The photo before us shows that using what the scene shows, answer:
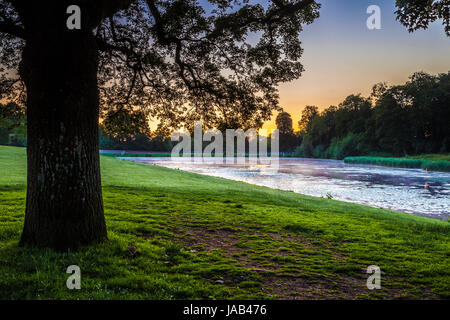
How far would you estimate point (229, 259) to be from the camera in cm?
567

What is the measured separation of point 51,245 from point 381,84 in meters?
113

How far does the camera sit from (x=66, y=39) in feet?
17.4

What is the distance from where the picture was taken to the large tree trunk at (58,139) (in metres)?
5.18

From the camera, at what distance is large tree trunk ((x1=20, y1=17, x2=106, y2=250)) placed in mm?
5180

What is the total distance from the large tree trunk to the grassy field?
434mm

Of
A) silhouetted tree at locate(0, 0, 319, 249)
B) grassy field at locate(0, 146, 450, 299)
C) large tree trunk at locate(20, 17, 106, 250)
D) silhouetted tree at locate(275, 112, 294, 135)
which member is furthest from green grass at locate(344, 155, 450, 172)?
silhouetted tree at locate(275, 112, 294, 135)

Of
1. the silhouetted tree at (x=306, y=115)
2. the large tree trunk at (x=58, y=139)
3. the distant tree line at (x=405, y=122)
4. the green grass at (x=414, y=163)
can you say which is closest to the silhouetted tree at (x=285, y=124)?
the silhouetted tree at (x=306, y=115)

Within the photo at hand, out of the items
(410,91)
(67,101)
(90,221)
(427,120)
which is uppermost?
(410,91)

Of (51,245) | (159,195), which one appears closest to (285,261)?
(51,245)

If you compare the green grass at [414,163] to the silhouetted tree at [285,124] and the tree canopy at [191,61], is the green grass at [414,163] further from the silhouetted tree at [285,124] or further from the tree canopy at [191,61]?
the silhouetted tree at [285,124]

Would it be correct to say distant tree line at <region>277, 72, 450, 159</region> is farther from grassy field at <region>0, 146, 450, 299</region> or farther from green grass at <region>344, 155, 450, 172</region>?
grassy field at <region>0, 146, 450, 299</region>

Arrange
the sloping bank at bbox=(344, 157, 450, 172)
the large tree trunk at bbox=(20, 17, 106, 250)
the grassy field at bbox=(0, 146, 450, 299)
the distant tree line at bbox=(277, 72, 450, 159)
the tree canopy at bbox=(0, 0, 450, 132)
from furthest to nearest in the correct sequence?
the distant tree line at bbox=(277, 72, 450, 159), the sloping bank at bbox=(344, 157, 450, 172), the tree canopy at bbox=(0, 0, 450, 132), the large tree trunk at bbox=(20, 17, 106, 250), the grassy field at bbox=(0, 146, 450, 299)

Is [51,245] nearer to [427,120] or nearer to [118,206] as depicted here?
[118,206]

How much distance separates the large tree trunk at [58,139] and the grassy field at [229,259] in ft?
1.42
